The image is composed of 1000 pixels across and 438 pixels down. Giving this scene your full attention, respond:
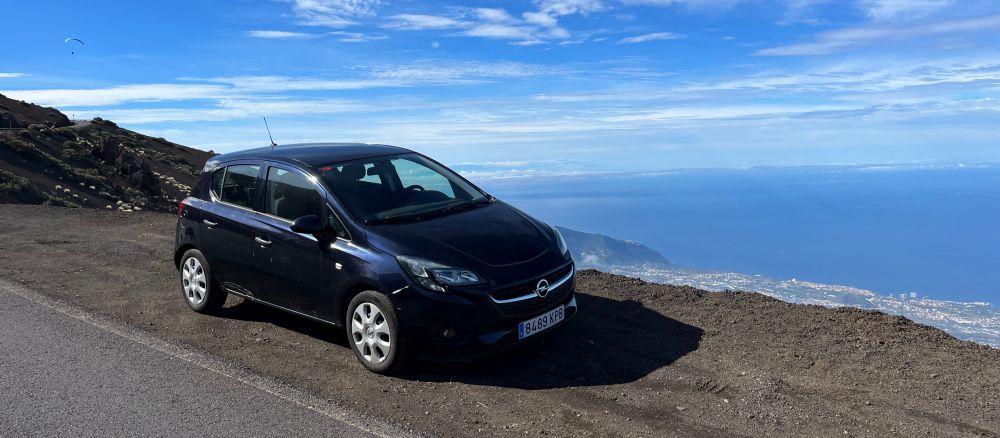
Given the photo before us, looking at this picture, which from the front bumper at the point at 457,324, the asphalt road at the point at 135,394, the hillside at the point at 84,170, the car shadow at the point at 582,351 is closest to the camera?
the asphalt road at the point at 135,394

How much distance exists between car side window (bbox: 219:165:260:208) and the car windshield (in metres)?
0.82

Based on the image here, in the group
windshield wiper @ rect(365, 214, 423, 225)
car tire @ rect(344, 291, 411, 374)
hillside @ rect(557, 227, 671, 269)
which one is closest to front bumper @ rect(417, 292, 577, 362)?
car tire @ rect(344, 291, 411, 374)

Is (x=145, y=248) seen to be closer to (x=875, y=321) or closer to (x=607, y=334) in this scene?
(x=607, y=334)

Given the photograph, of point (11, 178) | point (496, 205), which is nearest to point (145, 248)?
point (496, 205)

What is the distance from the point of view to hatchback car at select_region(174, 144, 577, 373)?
502 centimetres

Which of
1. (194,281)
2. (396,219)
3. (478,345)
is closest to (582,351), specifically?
(478,345)

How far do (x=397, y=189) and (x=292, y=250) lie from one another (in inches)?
40.8

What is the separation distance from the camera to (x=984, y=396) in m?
4.59

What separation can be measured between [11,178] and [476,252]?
2593 cm

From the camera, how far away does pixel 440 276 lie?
498 centimetres

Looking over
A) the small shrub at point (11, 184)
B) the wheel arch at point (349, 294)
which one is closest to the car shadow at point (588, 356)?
the wheel arch at point (349, 294)

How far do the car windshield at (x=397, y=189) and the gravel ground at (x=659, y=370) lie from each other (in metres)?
1.23

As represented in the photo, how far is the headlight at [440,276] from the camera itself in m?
4.97

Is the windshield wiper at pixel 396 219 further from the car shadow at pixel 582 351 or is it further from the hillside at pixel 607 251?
the hillside at pixel 607 251
